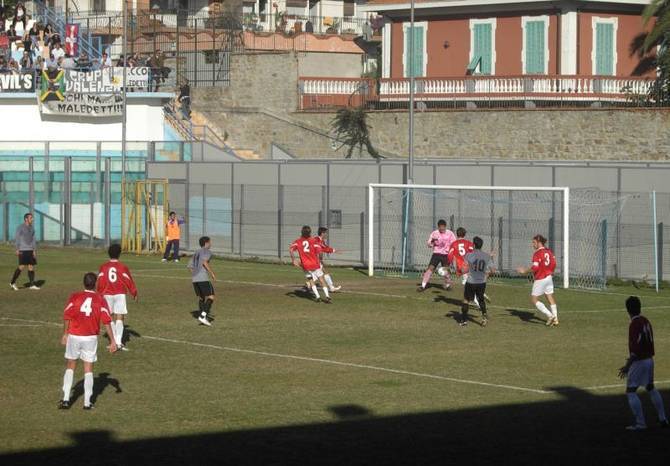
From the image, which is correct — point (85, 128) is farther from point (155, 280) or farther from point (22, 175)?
point (155, 280)

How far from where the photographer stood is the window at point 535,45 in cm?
5366

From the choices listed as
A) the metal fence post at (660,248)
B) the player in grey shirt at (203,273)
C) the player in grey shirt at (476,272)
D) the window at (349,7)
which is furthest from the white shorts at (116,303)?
the window at (349,7)

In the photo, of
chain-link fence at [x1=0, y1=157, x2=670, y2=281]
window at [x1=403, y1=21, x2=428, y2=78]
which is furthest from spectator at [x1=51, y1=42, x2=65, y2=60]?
window at [x1=403, y1=21, x2=428, y2=78]

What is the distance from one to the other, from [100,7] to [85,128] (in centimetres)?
1882

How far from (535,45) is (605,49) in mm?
2817

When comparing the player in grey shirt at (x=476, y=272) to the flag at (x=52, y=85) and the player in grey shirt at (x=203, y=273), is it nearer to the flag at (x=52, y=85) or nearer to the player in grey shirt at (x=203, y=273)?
the player in grey shirt at (x=203, y=273)

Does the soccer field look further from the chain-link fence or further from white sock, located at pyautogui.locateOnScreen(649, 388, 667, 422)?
the chain-link fence

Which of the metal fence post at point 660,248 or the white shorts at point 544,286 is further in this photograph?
the metal fence post at point 660,248

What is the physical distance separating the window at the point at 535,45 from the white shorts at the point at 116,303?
33594mm

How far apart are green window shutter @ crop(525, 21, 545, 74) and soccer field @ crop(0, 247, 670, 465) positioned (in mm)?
22616

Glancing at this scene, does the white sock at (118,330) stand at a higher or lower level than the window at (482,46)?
lower

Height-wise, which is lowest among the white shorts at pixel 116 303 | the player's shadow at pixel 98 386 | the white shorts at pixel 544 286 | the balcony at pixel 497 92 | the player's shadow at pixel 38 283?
the player's shadow at pixel 98 386

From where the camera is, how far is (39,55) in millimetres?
59594

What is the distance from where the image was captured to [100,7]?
75.8 m
